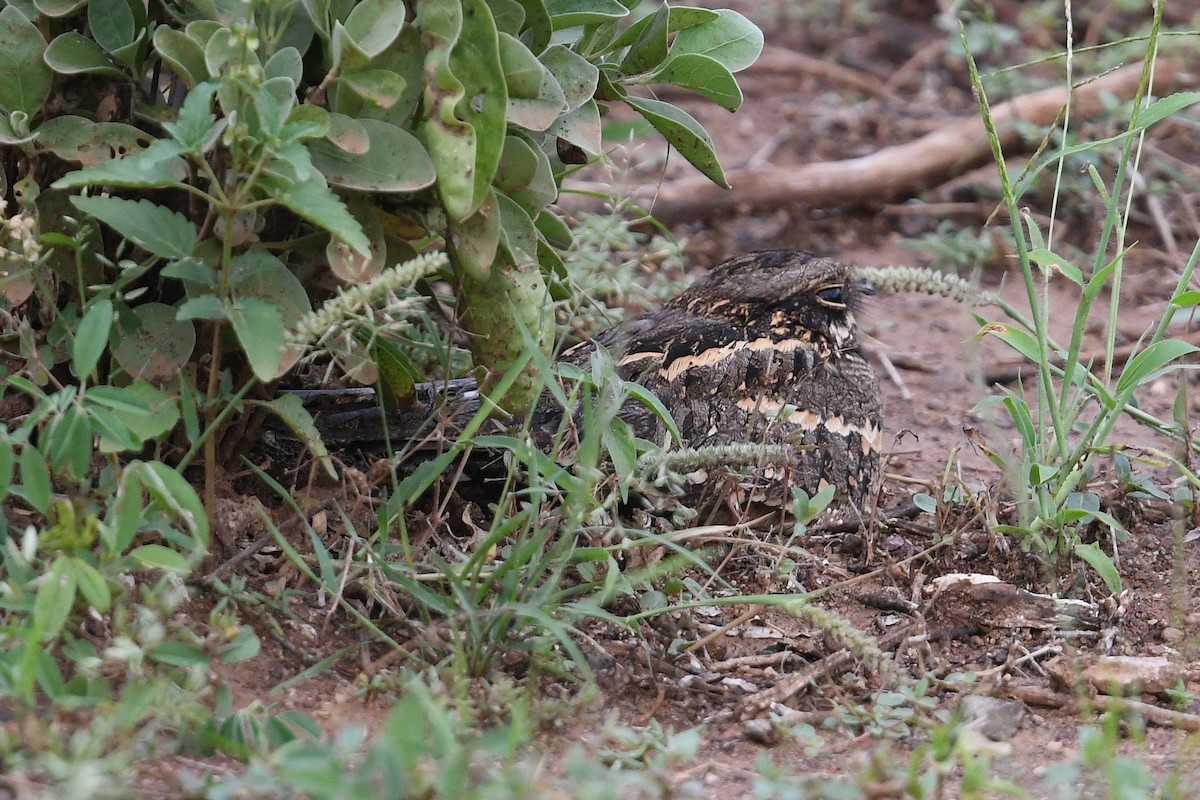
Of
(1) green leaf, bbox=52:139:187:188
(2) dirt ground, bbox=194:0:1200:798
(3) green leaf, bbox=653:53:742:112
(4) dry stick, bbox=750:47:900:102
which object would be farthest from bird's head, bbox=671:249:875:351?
(4) dry stick, bbox=750:47:900:102

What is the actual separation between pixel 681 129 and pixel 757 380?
813 mm

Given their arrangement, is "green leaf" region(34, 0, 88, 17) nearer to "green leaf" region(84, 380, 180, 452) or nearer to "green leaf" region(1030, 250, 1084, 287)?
"green leaf" region(84, 380, 180, 452)

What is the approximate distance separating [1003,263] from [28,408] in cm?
387

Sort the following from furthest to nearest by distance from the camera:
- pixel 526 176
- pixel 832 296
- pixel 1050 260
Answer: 1. pixel 832 296
2. pixel 1050 260
3. pixel 526 176

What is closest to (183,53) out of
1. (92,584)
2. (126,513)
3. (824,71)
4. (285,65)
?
(285,65)

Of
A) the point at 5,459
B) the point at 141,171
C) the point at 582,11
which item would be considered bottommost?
the point at 5,459

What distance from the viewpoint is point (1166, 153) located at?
229 inches

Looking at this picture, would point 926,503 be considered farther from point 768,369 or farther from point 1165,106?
point 1165,106

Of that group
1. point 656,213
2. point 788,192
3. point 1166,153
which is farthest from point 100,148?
point 1166,153

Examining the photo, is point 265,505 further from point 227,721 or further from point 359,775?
point 359,775

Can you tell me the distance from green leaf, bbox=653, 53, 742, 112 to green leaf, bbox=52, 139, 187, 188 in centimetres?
106

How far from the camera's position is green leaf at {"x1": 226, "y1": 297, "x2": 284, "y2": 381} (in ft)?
7.00

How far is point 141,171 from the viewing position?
2.08 metres

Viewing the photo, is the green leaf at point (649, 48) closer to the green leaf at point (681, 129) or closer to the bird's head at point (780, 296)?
the green leaf at point (681, 129)
